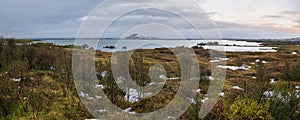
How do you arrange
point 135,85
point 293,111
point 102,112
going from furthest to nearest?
point 135,85, point 102,112, point 293,111

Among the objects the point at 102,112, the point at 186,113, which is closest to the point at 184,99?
the point at 186,113

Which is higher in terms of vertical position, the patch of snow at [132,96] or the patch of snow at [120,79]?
the patch of snow at [120,79]

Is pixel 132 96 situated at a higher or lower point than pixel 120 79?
lower

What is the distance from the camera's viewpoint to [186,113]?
1533 cm

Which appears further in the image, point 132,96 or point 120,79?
point 120,79

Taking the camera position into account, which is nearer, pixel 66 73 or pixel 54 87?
pixel 54 87

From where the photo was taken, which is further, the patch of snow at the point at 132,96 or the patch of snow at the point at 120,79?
the patch of snow at the point at 120,79

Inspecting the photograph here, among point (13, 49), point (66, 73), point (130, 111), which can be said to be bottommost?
point (130, 111)

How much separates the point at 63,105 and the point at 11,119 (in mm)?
2949

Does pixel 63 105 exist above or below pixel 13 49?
below

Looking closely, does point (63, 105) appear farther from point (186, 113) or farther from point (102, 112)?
point (186, 113)

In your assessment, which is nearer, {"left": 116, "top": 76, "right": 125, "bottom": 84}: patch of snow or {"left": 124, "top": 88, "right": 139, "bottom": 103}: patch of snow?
{"left": 124, "top": 88, "right": 139, "bottom": 103}: patch of snow

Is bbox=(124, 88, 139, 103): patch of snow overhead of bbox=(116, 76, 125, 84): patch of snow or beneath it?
beneath

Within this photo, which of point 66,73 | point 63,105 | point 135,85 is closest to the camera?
point 63,105
